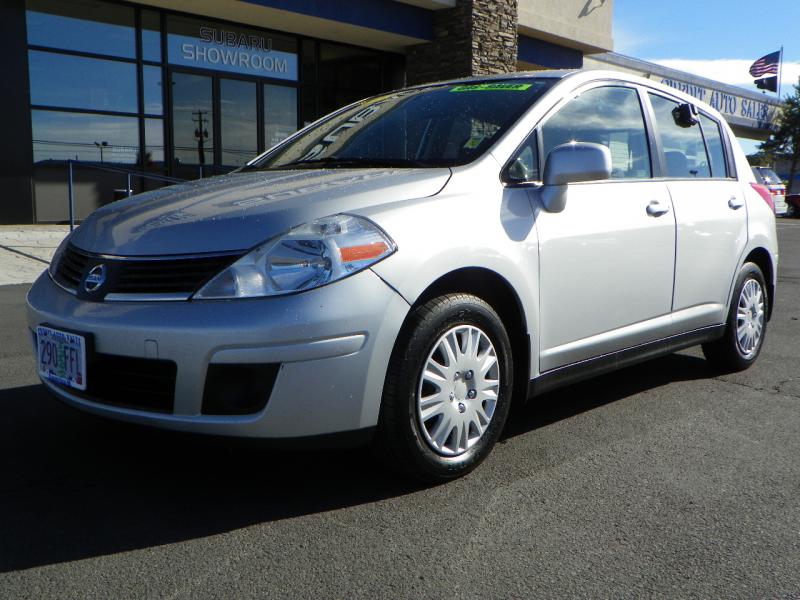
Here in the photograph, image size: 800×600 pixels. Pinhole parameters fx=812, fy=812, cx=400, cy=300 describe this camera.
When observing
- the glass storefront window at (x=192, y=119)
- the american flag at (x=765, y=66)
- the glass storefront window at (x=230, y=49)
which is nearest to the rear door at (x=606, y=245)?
the glass storefront window at (x=192, y=119)

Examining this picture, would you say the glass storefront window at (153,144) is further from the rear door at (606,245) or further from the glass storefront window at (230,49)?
the rear door at (606,245)

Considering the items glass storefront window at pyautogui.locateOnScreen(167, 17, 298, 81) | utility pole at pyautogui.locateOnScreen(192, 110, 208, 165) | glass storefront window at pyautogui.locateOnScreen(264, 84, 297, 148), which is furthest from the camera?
glass storefront window at pyautogui.locateOnScreen(264, 84, 297, 148)

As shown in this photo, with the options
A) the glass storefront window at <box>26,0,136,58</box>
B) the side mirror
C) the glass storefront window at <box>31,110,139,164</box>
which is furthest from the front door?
the side mirror

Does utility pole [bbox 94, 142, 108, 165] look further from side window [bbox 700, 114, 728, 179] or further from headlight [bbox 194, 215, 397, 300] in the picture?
headlight [bbox 194, 215, 397, 300]

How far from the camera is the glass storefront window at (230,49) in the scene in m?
14.3

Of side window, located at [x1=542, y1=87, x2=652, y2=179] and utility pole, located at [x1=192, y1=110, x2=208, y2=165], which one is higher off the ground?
utility pole, located at [x1=192, y1=110, x2=208, y2=165]

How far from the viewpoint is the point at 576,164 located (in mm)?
3238

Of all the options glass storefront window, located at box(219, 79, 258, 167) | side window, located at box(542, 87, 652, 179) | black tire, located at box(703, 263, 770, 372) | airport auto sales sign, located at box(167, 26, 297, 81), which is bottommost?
black tire, located at box(703, 263, 770, 372)

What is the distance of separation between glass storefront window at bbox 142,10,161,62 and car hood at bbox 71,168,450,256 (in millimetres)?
11587

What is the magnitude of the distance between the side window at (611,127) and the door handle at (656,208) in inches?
6.4

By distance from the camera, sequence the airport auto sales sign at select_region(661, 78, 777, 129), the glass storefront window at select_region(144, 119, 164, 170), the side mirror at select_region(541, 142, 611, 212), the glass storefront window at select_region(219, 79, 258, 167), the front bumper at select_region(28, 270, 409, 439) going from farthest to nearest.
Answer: the airport auto sales sign at select_region(661, 78, 777, 129), the glass storefront window at select_region(219, 79, 258, 167), the glass storefront window at select_region(144, 119, 164, 170), the side mirror at select_region(541, 142, 611, 212), the front bumper at select_region(28, 270, 409, 439)

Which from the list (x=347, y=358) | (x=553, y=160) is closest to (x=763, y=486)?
(x=553, y=160)

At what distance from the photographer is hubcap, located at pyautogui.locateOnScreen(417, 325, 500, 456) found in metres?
2.89

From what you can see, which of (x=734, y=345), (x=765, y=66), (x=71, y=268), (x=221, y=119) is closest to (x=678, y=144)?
(x=734, y=345)
